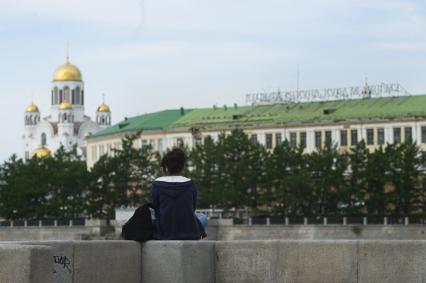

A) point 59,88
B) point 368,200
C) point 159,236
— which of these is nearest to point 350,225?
point 368,200

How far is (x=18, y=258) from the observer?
1266cm

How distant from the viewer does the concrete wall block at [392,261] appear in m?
14.9

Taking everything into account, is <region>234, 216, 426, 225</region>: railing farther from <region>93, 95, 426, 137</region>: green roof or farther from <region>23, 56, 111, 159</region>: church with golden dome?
<region>23, 56, 111, 159</region>: church with golden dome

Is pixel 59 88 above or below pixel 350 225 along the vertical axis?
above

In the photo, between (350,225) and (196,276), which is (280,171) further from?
(196,276)

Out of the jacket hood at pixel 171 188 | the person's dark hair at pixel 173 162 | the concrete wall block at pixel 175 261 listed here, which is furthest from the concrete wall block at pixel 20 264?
the person's dark hair at pixel 173 162

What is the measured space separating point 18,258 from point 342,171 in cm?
8873

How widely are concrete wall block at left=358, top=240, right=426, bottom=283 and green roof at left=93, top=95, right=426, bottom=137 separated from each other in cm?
10253

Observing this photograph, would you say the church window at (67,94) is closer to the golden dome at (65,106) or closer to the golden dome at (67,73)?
the golden dome at (67,73)

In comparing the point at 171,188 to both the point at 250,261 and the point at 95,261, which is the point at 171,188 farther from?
the point at 95,261

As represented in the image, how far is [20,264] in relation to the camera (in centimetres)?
1264

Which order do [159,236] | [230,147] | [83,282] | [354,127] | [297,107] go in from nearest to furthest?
[83,282] → [159,236] → [230,147] → [354,127] → [297,107]

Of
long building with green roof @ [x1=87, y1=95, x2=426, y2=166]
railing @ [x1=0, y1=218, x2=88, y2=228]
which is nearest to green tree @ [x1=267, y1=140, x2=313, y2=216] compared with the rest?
long building with green roof @ [x1=87, y1=95, x2=426, y2=166]

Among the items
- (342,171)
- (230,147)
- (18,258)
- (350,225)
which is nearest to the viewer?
(18,258)
